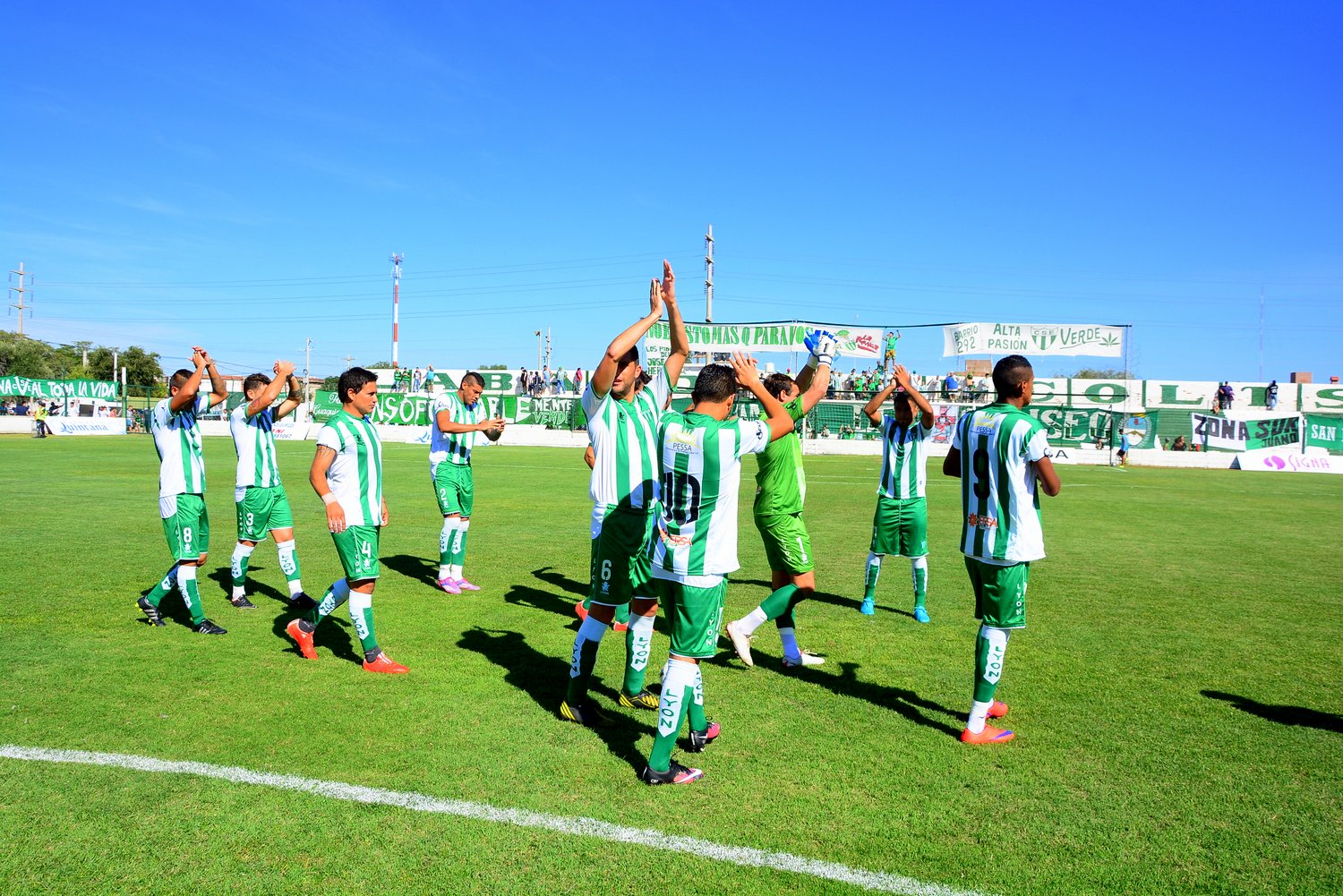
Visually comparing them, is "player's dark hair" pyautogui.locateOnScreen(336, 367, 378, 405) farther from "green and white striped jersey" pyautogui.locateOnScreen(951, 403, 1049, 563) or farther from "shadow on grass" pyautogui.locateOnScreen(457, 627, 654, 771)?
"green and white striped jersey" pyautogui.locateOnScreen(951, 403, 1049, 563)

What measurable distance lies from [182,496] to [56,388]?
47.5 meters

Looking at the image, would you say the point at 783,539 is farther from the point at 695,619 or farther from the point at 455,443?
the point at 455,443

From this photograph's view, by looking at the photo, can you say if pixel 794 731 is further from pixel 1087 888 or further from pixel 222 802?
pixel 222 802

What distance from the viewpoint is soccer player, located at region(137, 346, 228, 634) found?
727 cm

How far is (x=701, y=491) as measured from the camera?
14.6 feet

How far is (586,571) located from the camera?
10641 millimetres

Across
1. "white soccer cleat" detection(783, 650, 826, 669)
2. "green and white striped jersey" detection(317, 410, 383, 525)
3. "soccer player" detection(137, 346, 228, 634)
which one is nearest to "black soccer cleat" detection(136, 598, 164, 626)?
"soccer player" detection(137, 346, 228, 634)

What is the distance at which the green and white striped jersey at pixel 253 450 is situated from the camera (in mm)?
8484

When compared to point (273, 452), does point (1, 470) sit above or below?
below

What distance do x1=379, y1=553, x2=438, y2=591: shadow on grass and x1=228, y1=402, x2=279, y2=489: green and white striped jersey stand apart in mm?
2145

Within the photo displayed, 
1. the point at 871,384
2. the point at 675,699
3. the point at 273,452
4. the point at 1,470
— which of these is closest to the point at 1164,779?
the point at 675,699

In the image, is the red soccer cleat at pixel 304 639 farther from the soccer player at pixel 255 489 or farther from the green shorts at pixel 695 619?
the green shorts at pixel 695 619

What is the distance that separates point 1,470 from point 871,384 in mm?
35149

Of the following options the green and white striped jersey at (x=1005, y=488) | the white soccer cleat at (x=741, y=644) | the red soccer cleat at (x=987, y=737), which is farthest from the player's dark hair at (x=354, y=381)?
the red soccer cleat at (x=987, y=737)
